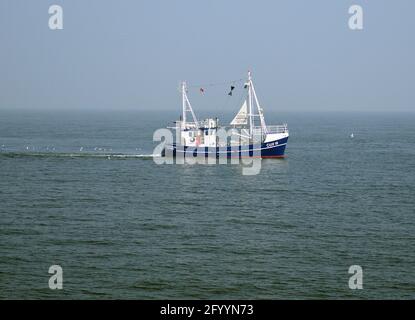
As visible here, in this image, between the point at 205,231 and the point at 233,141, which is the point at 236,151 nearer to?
the point at 233,141

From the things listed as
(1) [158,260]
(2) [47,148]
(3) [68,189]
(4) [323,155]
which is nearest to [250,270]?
(1) [158,260]

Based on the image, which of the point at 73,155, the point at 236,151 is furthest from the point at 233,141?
the point at 73,155

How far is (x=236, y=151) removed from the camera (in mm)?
81875

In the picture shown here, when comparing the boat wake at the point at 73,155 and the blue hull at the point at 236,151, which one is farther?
the boat wake at the point at 73,155

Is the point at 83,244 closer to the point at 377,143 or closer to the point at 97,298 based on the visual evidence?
the point at 97,298

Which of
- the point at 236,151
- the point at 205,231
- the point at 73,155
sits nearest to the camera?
the point at 205,231

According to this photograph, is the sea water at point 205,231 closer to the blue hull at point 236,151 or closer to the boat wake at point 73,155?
the blue hull at point 236,151

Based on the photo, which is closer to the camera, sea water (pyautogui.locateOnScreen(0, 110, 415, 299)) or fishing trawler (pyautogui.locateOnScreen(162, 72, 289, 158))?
sea water (pyautogui.locateOnScreen(0, 110, 415, 299))

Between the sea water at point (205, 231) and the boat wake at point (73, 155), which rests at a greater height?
the boat wake at point (73, 155)

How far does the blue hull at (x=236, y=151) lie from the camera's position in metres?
81.9

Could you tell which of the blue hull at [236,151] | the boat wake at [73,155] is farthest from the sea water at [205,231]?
the boat wake at [73,155]

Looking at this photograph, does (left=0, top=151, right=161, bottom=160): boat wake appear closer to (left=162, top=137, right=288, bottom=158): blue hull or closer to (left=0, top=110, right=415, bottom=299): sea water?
(left=162, top=137, right=288, bottom=158): blue hull

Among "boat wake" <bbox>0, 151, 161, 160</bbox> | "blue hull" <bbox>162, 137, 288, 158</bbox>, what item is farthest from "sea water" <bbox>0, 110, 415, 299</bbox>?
"boat wake" <bbox>0, 151, 161, 160</bbox>

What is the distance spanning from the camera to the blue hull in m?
81.9
